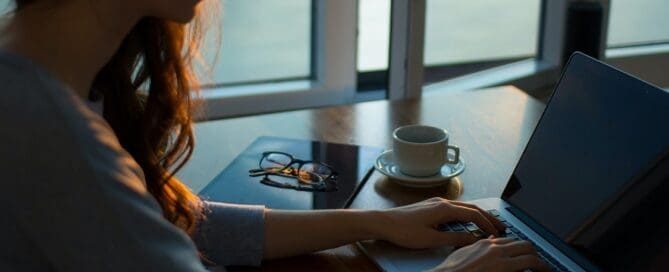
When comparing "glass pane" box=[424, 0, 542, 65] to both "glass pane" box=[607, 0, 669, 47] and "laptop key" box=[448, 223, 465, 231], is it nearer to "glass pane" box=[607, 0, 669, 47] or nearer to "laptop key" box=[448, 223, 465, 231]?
"glass pane" box=[607, 0, 669, 47]

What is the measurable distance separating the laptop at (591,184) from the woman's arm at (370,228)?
15 mm

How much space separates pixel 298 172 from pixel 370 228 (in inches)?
10.0

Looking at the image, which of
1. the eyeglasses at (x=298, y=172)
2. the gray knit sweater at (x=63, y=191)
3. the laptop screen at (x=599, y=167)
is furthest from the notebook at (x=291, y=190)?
the gray knit sweater at (x=63, y=191)

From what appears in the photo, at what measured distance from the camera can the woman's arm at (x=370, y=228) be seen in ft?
3.72

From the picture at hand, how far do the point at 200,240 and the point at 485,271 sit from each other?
39cm

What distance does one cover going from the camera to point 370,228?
1150 millimetres

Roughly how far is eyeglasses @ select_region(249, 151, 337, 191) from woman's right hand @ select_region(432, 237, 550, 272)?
12.7 inches

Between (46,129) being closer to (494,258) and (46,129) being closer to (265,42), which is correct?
(494,258)

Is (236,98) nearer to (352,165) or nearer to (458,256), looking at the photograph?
(352,165)

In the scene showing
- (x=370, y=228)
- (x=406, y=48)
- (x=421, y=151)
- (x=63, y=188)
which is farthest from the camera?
(x=406, y=48)

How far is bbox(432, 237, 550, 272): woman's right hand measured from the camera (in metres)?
1.03

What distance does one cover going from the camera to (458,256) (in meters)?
1.05

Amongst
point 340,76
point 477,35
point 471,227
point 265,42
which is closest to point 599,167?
point 471,227

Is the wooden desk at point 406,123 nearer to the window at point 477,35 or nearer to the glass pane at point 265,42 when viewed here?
the glass pane at point 265,42
